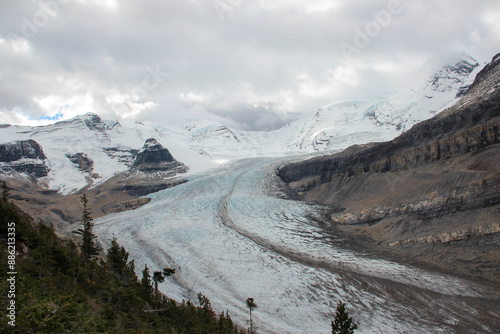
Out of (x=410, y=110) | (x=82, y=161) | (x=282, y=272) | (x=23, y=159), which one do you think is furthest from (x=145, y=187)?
(x=410, y=110)

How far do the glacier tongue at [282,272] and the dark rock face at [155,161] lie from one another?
8391cm

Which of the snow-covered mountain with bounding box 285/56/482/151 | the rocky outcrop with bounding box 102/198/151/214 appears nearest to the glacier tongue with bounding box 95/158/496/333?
the rocky outcrop with bounding box 102/198/151/214

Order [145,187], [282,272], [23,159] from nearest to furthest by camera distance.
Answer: [282,272] < [145,187] < [23,159]

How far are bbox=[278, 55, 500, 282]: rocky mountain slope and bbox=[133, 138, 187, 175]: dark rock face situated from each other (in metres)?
98.9

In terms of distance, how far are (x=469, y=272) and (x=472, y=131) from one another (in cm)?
2347

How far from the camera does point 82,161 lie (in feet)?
530

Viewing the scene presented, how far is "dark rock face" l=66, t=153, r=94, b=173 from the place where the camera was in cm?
15756

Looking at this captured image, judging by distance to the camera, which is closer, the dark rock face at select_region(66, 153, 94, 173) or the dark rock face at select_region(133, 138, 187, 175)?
the dark rock face at select_region(133, 138, 187, 175)

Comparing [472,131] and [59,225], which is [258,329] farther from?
[59,225]

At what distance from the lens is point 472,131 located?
45188mm

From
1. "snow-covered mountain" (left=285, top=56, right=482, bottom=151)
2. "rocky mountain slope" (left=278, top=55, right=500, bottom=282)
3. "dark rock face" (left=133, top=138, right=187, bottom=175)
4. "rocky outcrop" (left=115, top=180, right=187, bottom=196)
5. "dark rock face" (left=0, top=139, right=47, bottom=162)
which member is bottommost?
"rocky mountain slope" (left=278, top=55, right=500, bottom=282)

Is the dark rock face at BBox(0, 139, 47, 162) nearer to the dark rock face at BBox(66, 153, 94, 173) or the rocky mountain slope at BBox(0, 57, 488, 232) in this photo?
the rocky mountain slope at BBox(0, 57, 488, 232)

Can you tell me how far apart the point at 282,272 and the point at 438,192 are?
24.5 metres

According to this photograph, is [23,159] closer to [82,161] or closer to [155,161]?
[82,161]
